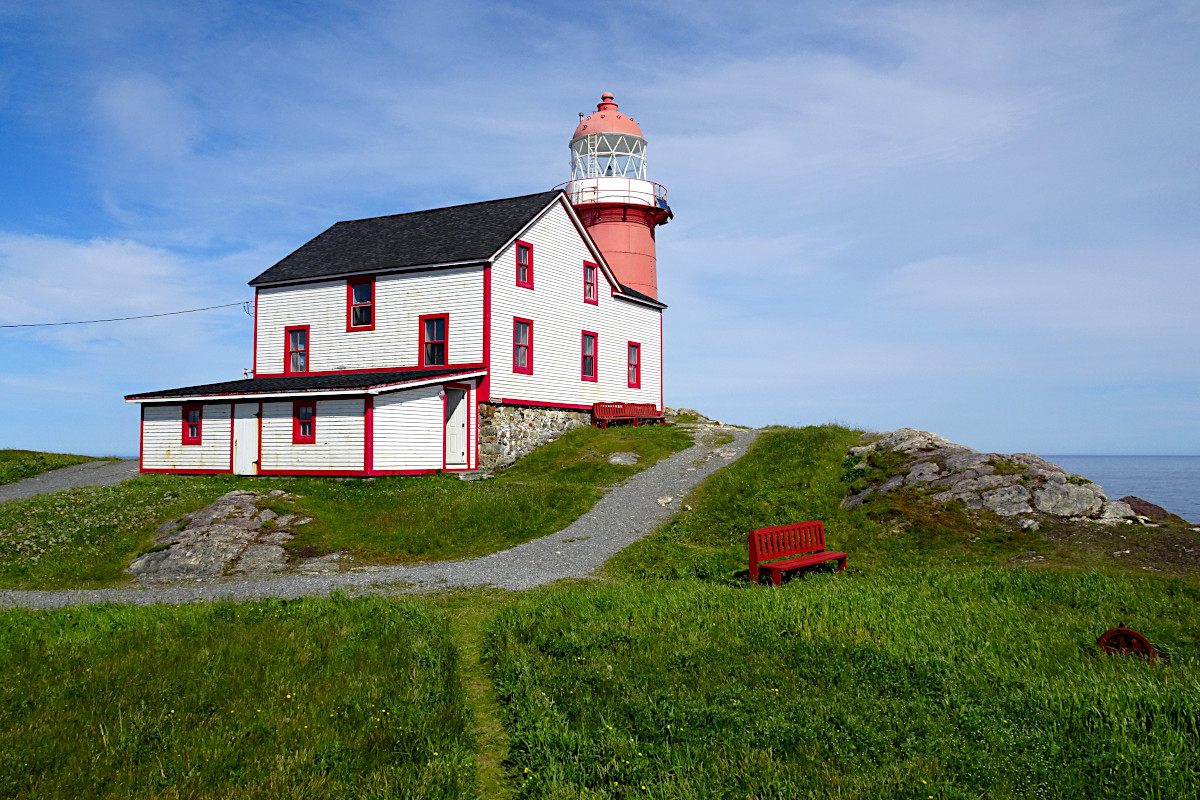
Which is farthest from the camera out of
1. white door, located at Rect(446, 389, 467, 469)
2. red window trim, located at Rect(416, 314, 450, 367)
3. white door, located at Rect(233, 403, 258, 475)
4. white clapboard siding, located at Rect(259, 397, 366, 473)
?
red window trim, located at Rect(416, 314, 450, 367)

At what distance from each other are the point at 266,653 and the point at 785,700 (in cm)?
562

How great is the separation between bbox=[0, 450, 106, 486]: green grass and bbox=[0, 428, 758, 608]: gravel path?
20.4 meters

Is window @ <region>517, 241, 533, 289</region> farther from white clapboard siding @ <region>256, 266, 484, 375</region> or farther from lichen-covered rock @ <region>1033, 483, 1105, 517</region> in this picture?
lichen-covered rock @ <region>1033, 483, 1105, 517</region>

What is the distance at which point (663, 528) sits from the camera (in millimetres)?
18812

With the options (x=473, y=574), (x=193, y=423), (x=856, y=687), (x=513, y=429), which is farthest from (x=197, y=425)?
(x=856, y=687)

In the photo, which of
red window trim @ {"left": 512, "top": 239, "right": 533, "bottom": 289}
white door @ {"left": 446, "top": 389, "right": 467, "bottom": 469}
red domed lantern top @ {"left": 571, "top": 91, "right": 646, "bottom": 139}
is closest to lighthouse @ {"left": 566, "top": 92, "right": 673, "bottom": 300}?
red domed lantern top @ {"left": 571, "top": 91, "right": 646, "bottom": 139}

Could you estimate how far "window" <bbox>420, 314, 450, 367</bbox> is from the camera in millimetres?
28531

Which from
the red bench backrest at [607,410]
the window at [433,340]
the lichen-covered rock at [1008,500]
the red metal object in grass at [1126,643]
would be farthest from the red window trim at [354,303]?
the red metal object in grass at [1126,643]

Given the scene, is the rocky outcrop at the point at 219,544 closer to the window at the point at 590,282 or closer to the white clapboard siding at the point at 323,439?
the white clapboard siding at the point at 323,439

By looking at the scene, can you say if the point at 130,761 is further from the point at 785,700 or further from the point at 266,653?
the point at 785,700

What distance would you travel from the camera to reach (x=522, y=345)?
29625 mm

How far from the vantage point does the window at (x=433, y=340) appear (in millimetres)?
28531

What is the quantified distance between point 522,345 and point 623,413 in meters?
6.68

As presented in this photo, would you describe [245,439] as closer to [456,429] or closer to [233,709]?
[456,429]
